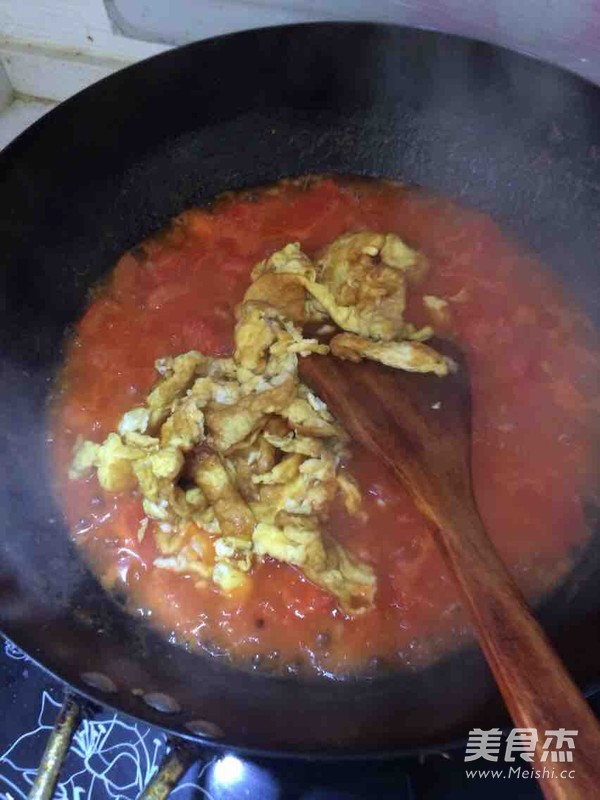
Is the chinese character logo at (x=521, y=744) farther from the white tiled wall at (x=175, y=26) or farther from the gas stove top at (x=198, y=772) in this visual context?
the white tiled wall at (x=175, y=26)

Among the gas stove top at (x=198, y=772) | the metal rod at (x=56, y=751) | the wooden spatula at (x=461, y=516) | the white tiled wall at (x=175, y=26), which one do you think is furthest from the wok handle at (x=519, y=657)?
the white tiled wall at (x=175, y=26)

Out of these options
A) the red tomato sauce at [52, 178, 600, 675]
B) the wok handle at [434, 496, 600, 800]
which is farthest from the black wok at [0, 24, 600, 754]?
the wok handle at [434, 496, 600, 800]

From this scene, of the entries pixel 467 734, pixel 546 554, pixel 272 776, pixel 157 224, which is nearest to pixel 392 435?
pixel 546 554

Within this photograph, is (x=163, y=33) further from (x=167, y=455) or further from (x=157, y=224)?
(x=167, y=455)

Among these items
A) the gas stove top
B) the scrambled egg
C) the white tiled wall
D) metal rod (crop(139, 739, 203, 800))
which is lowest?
the gas stove top

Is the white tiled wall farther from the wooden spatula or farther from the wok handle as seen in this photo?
the wok handle

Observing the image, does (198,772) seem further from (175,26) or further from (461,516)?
(175,26)

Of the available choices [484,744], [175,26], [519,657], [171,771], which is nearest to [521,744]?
[484,744]
